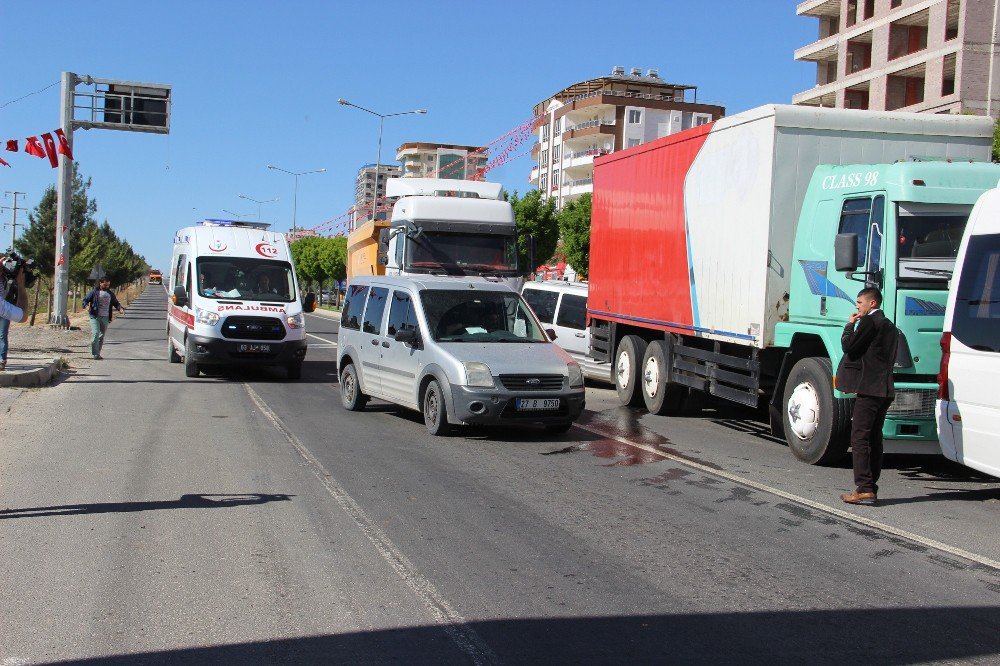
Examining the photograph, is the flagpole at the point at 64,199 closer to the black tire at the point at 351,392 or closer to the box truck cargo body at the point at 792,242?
the black tire at the point at 351,392

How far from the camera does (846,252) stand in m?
9.66

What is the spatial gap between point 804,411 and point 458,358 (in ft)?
12.4

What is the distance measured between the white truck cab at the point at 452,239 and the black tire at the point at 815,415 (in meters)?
10.1

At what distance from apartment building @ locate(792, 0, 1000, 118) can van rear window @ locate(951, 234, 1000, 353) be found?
37.2 m

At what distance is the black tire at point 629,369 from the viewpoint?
606 inches

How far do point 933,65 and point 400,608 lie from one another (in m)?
46.4

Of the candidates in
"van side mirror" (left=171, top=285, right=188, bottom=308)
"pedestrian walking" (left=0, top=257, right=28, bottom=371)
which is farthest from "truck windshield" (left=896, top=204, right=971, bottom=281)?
"van side mirror" (left=171, top=285, right=188, bottom=308)

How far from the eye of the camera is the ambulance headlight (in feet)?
59.4

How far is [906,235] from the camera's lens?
31.2 ft

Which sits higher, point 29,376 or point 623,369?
point 623,369

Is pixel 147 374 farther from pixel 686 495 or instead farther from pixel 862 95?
pixel 862 95

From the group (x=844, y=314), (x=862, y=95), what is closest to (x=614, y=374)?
(x=844, y=314)

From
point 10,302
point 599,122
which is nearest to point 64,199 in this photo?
point 10,302

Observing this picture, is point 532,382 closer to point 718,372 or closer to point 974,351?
point 718,372
